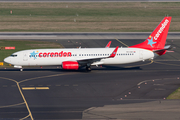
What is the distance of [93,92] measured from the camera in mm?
39469

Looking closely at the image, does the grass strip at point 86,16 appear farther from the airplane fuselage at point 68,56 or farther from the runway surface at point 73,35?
the airplane fuselage at point 68,56

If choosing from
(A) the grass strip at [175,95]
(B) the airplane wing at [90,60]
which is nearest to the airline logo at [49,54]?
(B) the airplane wing at [90,60]

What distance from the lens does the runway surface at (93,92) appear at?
31.0 metres

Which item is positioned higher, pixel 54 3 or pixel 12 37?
pixel 54 3

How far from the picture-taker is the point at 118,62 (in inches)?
2072

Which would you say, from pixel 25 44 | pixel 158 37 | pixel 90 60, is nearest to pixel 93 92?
pixel 90 60

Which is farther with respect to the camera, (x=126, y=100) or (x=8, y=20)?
(x=8, y=20)

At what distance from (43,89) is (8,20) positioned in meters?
81.2

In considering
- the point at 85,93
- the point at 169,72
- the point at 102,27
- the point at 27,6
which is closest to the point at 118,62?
the point at 169,72

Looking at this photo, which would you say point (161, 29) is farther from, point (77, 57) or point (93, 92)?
point (93, 92)

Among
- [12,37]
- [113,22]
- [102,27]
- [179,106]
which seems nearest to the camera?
[179,106]

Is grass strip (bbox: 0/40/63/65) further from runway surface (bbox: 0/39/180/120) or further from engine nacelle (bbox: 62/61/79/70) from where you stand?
engine nacelle (bbox: 62/61/79/70)

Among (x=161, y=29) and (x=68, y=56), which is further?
(x=161, y=29)

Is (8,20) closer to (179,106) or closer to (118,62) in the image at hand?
(118,62)
